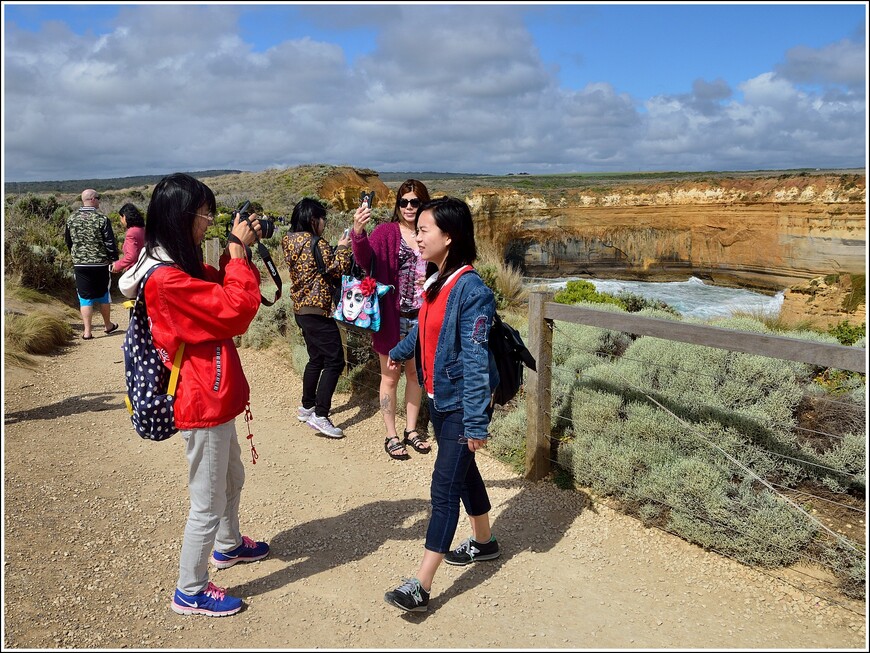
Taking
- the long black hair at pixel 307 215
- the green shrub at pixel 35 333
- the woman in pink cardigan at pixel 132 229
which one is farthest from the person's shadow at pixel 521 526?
the green shrub at pixel 35 333

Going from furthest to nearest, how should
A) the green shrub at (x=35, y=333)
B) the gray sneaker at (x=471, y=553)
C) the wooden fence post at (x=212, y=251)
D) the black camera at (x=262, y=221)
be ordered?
1. the wooden fence post at (x=212, y=251)
2. the green shrub at (x=35, y=333)
3. the gray sneaker at (x=471, y=553)
4. the black camera at (x=262, y=221)

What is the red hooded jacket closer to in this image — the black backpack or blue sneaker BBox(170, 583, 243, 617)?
blue sneaker BBox(170, 583, 243, 617)

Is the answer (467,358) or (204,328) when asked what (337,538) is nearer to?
(467,358)

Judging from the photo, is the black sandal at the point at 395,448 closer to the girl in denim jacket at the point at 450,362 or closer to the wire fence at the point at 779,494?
the wire fence at the point at 779,494

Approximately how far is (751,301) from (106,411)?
2297 cm

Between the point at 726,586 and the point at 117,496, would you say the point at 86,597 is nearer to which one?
the point at 117,496

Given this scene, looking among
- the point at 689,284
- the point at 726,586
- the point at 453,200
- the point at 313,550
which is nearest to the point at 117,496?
the point at 313,550

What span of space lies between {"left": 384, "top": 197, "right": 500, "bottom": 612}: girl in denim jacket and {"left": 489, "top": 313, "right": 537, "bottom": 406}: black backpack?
9 centimetres

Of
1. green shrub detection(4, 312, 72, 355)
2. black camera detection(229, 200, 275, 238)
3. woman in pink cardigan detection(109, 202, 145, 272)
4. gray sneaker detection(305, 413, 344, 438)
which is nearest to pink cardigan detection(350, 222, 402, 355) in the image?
gray sneaker detection(305, 413, 344, 438)

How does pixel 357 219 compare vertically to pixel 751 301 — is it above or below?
above

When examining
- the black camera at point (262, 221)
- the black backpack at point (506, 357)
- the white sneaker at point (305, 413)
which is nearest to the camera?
the black camera at point (262, 221)

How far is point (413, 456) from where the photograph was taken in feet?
16.7

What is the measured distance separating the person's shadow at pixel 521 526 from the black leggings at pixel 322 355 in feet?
5.43

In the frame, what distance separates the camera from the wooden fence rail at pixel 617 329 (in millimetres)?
3047
